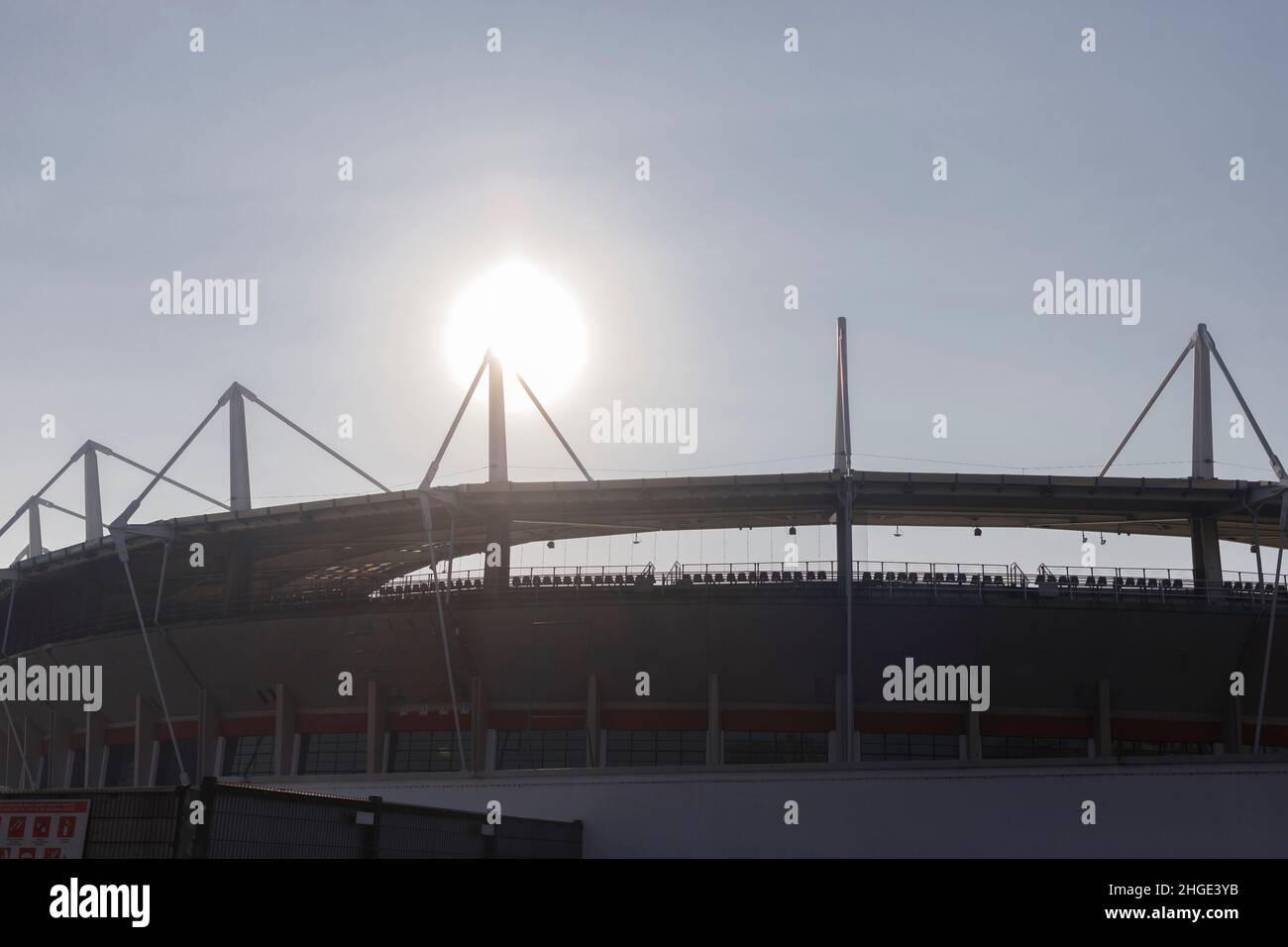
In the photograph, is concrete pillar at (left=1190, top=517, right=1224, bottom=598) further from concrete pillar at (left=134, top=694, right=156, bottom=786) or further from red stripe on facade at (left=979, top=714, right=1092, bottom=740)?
concrete pillar at (left=134, top=694, right=156, bottom=786)

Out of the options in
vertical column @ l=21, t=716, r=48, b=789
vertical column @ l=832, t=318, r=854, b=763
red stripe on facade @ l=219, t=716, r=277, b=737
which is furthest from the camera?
vertical column @ l=21, t=716, r=48, b=789

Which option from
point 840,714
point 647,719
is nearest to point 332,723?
point 647,719

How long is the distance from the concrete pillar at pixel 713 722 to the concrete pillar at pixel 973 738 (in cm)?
898

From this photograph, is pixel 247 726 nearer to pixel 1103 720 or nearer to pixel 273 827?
pixel 273 827

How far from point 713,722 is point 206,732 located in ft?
70.9

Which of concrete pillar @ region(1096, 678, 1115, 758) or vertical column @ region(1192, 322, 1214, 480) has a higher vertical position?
vertical column @ region(1192, 322, 1214, 480)

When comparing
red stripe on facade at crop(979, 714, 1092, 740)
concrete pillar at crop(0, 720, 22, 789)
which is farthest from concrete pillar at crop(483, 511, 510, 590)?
concrete pillar at crop(0, 720, 22, 789)

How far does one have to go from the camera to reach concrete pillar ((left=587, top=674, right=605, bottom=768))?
51.2 metres

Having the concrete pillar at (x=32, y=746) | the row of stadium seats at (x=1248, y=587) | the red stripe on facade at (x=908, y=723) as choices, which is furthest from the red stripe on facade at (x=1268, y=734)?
Answer: the concrete pillar at (x=32, y=746)

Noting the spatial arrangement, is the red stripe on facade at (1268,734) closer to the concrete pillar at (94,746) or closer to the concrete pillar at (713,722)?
the concrete pillar at (713,722)

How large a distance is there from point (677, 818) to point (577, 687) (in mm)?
18802

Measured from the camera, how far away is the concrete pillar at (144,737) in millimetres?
58688

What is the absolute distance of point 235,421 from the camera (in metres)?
63.8

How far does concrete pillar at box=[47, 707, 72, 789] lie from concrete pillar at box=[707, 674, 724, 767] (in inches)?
1295
